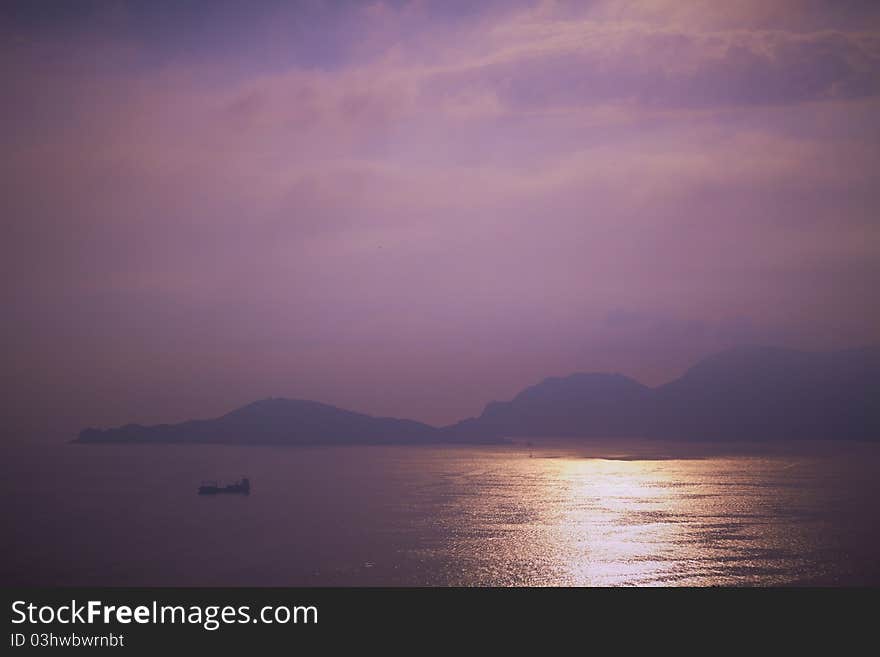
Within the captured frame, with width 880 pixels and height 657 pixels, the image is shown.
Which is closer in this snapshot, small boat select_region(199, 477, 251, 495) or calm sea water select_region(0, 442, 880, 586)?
calm sea water select_region(0, 442, 880, 586)

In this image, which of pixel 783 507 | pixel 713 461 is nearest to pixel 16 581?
pixel 783 507

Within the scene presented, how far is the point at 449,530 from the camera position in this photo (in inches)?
2106

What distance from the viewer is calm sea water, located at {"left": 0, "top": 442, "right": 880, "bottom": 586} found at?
128ft

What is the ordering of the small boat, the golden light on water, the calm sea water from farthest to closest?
1. the small boat
2. the golden light on water
3. the calm sea water

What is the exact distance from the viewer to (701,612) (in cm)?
715

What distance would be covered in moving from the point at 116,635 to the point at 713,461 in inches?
5813

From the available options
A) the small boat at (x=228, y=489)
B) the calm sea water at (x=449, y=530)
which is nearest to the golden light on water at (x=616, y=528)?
the calm sea water at (x=449, y=530)

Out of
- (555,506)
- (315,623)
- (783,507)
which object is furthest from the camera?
(555,506)

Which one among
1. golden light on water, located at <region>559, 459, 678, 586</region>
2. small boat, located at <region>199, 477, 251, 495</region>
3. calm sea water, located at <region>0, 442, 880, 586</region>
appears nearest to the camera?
calm sea water, located at <region>0, 442, 880, 586</region>

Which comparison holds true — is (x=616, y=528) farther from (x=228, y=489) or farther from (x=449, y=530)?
(x=228, y=489)

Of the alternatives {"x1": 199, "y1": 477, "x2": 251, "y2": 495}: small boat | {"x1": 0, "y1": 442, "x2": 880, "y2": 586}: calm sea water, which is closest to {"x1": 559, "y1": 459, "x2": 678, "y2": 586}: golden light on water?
{"x1": 0, "y1": 442, "x2": 880, "y2": 586}: calm sea water

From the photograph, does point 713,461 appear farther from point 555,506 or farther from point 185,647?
point 185,647

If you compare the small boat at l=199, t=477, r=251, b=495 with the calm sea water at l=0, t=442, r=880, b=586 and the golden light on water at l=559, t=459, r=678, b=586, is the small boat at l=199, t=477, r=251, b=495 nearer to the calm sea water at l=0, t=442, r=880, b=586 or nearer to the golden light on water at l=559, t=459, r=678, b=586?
the calm sea water at l=0, t=442, r=880, b=586

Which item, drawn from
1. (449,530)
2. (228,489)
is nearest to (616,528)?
(449,530)
